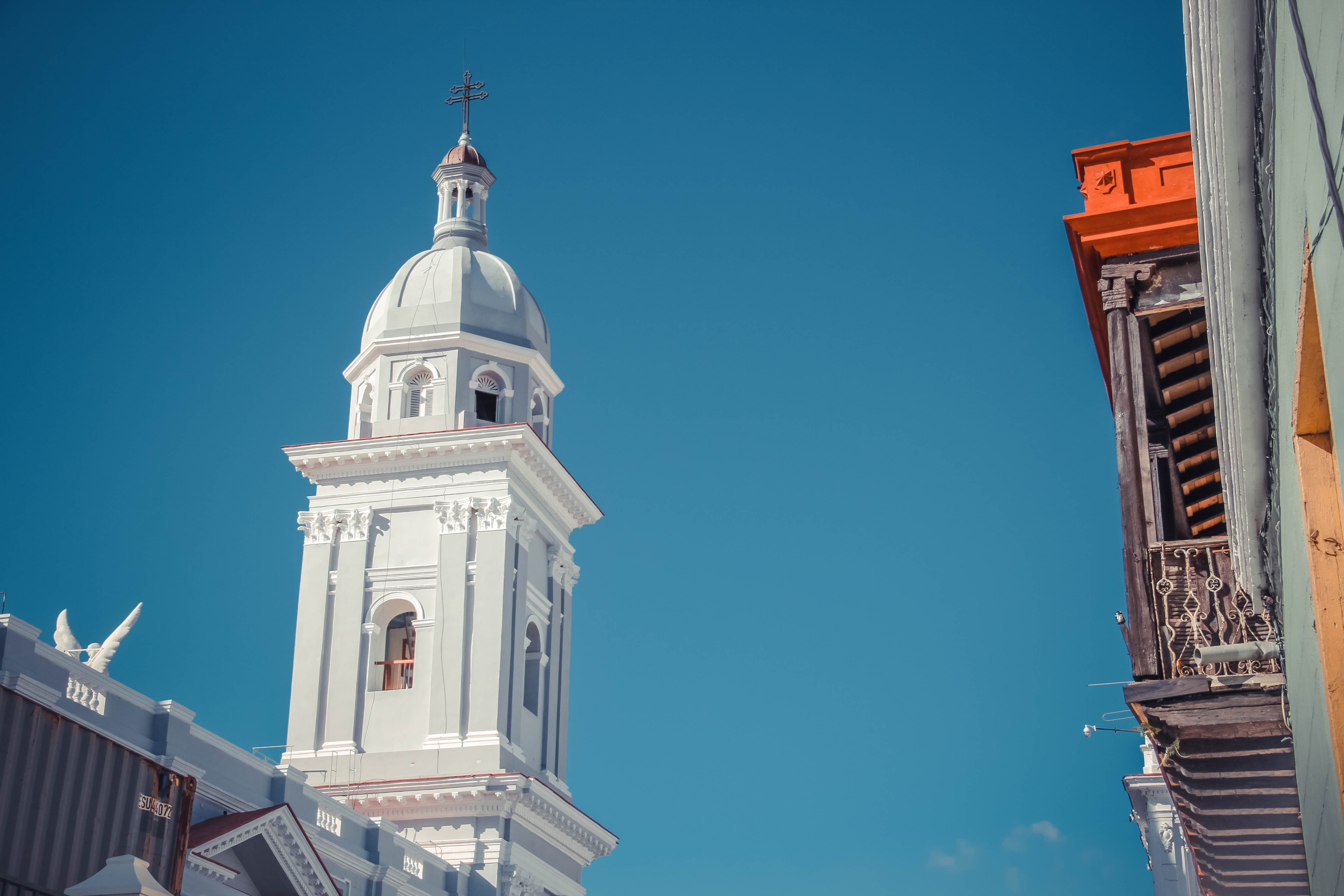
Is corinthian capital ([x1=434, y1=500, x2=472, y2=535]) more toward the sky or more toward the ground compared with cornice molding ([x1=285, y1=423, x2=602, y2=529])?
more toward the ground

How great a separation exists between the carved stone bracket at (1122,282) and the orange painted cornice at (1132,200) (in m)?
0.15

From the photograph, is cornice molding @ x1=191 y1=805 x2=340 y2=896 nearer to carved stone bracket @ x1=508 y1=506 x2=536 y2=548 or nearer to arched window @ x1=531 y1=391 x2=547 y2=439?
carved stone bracket @ x1=508 y1=506 x2=536 y2=548

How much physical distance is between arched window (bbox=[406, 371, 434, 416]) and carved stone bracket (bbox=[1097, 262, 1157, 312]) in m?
24.0

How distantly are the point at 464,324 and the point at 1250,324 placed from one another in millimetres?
28829

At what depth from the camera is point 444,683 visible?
31.0 m

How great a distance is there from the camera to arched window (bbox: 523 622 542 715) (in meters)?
33.5

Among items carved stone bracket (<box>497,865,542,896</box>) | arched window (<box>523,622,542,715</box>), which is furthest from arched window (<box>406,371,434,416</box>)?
carved stone bracket (<box>497,865,542,896</box>)

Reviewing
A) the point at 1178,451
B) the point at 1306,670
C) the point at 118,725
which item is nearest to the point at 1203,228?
the point at 1306,670

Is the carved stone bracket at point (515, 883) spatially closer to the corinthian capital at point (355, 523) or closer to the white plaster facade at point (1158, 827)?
the corinthian capital at point (355, 523)

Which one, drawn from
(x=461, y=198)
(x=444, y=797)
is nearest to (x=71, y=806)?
(x=444, y=797)

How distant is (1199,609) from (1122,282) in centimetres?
305

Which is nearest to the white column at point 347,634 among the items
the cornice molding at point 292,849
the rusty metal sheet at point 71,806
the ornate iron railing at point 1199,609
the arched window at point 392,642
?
the arched window at point 392,642

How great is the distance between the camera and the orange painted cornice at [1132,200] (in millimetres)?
11992

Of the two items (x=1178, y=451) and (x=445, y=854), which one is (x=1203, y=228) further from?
(x=445, y=854)
